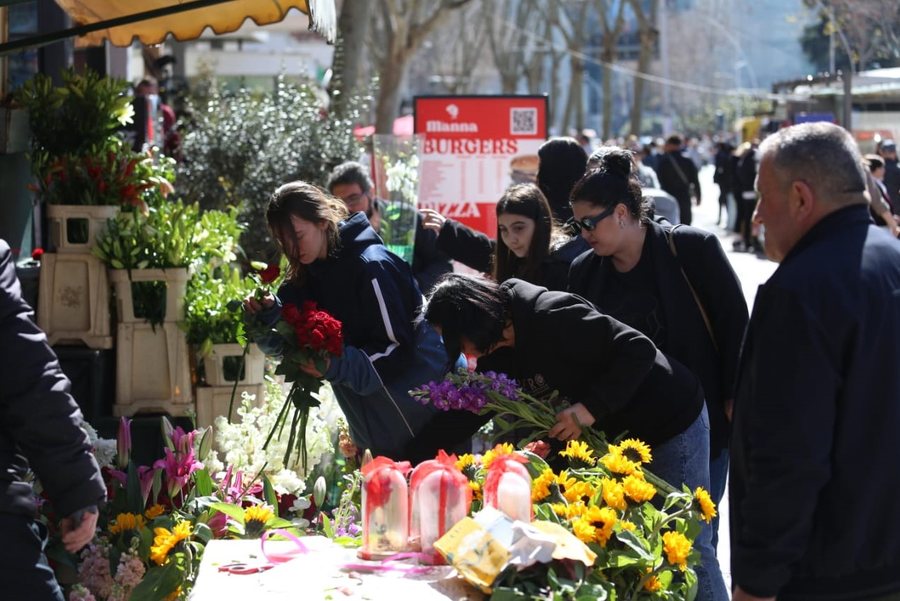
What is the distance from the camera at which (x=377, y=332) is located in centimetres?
472

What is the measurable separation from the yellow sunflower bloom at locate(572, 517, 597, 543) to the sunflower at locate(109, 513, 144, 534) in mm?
1670

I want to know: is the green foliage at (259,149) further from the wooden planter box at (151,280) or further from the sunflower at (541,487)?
the sunflower at (541,487)

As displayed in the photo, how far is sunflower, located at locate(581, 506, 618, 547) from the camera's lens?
10.5 feet

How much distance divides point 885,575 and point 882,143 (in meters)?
14.2

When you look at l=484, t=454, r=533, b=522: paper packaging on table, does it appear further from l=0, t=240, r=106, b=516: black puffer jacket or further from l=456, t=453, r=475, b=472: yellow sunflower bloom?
l=0, t=240, r=106, b=516: black puffer jacket

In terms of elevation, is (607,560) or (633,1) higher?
(633,1)

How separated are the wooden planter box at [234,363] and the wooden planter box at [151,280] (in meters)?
0.26

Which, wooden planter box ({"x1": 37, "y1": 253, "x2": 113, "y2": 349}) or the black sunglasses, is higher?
the black sunglasses

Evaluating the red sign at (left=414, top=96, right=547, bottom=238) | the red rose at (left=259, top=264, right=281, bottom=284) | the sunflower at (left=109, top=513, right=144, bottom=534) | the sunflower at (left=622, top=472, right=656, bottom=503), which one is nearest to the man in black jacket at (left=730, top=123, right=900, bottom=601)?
the sunflower at (left=622, top=472, right=656, bottom=503)

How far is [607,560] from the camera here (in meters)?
3.21

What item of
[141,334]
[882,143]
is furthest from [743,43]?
[141,334]

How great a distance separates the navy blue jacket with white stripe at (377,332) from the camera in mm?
4691

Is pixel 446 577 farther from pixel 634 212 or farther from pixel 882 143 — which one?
pixel 882 143

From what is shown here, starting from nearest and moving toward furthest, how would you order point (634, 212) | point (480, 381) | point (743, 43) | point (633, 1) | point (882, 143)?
point (480, 381) < point (634, 212) < point (882, 143) < point (633, 1) < point (743, 43)
